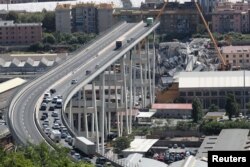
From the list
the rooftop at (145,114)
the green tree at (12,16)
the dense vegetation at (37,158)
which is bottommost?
the rooftop at (145,114)

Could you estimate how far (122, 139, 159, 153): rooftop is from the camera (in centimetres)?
1582

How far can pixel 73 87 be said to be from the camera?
16.0 meters

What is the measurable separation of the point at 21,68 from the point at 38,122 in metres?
12.7

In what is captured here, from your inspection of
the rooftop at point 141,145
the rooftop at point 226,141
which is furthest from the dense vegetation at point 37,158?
the rooftop at point 141,145

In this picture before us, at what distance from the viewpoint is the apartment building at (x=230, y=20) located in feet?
101

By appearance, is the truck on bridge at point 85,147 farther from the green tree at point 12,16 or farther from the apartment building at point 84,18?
the green tree at point 12,16

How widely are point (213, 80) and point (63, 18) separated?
36.5ft

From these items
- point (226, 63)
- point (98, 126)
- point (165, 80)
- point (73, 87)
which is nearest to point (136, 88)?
point (165, 80)

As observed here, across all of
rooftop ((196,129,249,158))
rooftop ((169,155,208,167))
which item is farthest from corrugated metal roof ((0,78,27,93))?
rooftop ((169,155,208,167))

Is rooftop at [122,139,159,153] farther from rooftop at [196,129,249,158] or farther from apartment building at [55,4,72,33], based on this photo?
apartment building at [55,4,72,33]

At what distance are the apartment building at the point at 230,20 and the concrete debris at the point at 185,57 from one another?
2.22 m

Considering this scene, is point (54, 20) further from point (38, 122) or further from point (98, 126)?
point (38, 122)

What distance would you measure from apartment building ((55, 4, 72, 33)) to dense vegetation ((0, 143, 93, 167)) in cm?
2026

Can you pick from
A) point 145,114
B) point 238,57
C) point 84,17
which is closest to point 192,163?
point 145,114
